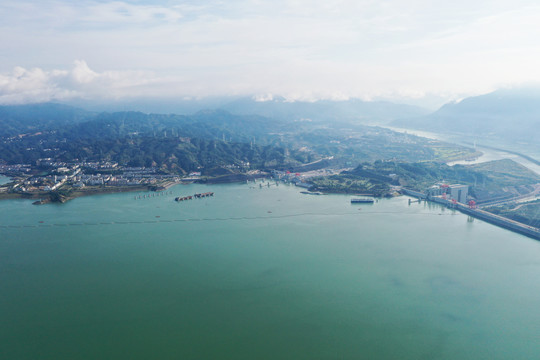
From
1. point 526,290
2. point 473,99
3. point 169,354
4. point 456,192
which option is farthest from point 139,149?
point 473,99

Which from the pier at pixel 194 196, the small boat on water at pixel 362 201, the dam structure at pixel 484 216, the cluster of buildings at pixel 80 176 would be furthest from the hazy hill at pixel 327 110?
the small boat on water at pixel 362 201

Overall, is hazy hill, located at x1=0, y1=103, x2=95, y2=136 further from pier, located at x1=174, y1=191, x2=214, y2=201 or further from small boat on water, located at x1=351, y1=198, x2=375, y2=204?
small boat on water, located at x1=351, y1=198, x2=375, y2=204

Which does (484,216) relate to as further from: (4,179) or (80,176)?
(4,179)

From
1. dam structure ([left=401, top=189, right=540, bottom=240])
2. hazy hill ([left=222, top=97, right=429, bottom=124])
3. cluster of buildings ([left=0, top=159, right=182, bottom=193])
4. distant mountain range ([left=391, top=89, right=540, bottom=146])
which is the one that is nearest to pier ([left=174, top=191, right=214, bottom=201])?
cluster of buildings ([left=0, top=159, right=182, bottom=193])

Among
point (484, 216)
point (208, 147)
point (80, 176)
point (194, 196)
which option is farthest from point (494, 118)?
point (80, 176)

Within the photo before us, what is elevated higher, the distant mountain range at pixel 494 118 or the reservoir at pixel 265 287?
the distant mountain range at pixel 494 118

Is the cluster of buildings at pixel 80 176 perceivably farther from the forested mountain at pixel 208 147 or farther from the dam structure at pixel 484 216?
the dam structure at pixel 484 216
